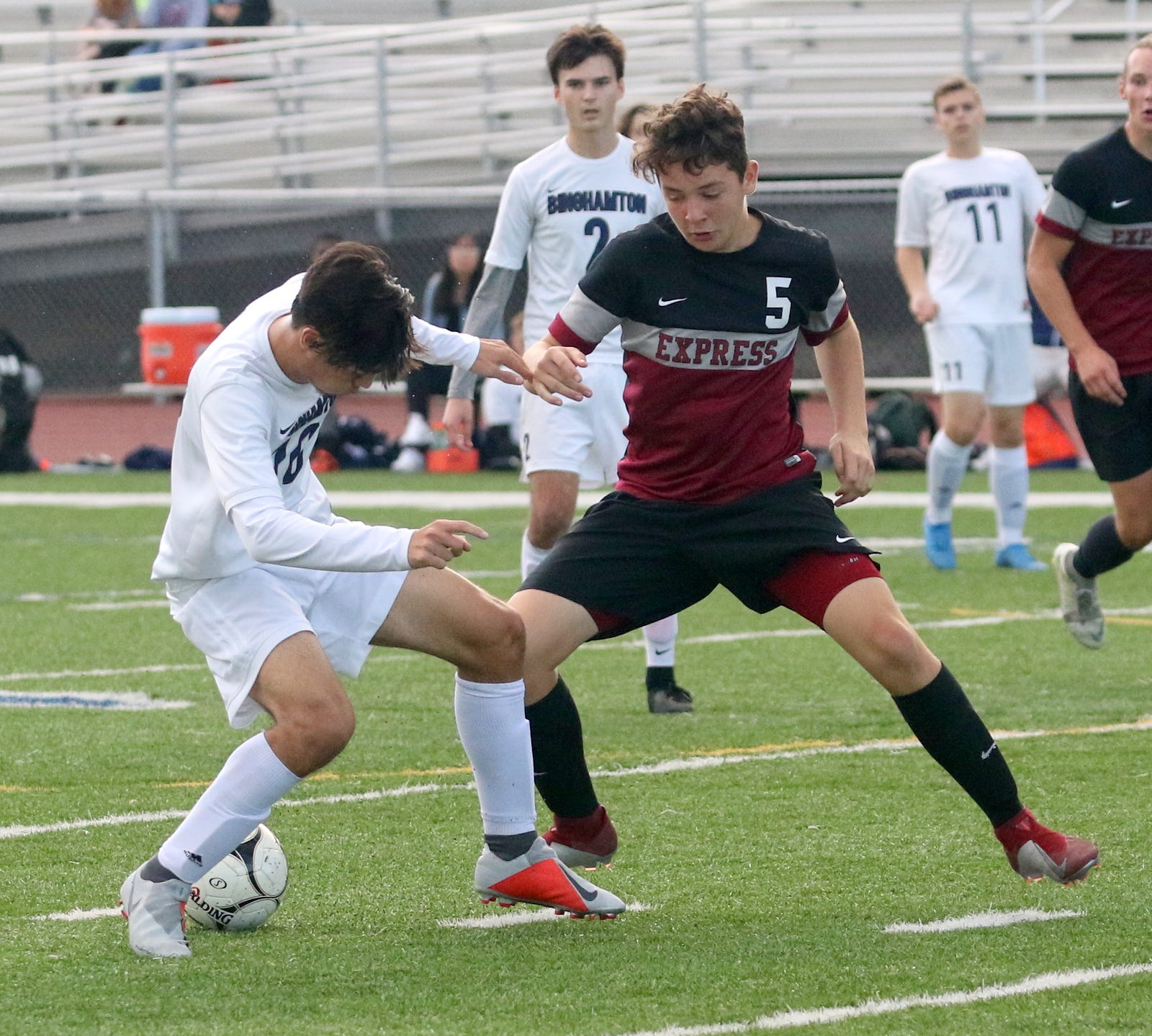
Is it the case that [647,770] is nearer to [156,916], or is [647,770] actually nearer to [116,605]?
[156,916]

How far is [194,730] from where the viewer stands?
6.35 m

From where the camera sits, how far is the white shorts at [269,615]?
406cm

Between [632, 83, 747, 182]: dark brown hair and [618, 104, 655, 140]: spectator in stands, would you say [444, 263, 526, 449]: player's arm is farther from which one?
[632, 83, 747, 182]: dark brown hair

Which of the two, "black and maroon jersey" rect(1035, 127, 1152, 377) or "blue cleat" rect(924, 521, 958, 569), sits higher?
"black and maroon jersey" rect(1035, 127, 1152, 377)

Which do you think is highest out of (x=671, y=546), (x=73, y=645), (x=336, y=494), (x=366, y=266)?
(x=366, y=266)

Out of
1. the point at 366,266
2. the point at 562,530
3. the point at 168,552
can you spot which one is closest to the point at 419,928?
the point at 168,552

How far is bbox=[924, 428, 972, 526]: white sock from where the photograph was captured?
1020 centimetres

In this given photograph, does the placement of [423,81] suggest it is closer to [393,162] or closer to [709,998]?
[393,162]

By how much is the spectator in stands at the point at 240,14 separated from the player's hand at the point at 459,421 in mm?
16351

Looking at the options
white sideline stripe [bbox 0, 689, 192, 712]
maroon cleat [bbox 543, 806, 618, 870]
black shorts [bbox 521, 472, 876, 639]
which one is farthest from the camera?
white sideline stripe [bbox 0, 689, 192, 712]

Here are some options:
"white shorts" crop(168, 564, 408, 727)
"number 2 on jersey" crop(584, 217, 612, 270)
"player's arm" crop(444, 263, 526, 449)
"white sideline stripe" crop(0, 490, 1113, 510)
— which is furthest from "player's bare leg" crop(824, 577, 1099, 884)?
"white sideline stripe" crop(0, 490, 1113, 510)

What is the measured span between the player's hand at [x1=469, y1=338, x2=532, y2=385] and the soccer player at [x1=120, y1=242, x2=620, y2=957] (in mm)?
108

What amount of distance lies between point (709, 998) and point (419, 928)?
75cm

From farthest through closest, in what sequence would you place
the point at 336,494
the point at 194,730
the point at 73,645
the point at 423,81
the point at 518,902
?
the point at 423,81, the point at 336,494, the point at 73,645, the point at 194,730, the point at 518,902
